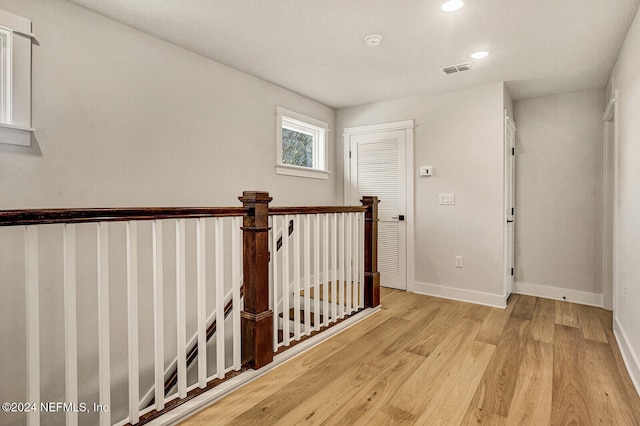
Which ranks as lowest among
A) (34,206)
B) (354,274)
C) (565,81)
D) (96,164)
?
(354,274)

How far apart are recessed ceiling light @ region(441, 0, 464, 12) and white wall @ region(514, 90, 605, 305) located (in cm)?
254

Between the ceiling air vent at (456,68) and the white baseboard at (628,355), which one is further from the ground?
the ceiling air vent at (456,68)

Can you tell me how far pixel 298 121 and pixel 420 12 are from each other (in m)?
2.15

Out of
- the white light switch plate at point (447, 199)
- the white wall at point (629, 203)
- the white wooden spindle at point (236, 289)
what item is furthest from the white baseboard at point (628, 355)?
the white wooden spindle at point (236, 289)

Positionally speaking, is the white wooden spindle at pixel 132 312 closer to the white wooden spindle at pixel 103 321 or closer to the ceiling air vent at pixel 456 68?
the white wooden spindle at pixel 103 321

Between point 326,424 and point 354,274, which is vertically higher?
point 354,274

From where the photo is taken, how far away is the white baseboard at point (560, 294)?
383 cm

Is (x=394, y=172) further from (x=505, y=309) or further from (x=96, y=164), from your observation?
(x=96, y=164)

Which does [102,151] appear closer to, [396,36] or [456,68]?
[396,36]

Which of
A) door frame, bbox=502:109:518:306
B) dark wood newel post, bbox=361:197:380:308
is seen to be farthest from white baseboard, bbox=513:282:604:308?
dark wood newel post, bbox=361:197:380:308

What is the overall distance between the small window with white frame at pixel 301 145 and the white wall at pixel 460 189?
940 mm

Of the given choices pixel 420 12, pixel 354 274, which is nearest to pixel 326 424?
pixel 354 274

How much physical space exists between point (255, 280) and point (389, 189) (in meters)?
2.77

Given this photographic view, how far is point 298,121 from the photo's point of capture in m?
4.28
